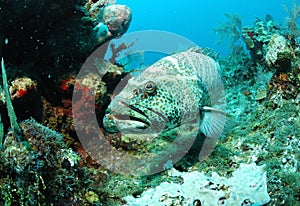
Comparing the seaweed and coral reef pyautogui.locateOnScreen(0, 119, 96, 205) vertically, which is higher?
the seaweed

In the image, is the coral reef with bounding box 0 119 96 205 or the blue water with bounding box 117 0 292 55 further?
the blue water with bounding box 117 0 292 55

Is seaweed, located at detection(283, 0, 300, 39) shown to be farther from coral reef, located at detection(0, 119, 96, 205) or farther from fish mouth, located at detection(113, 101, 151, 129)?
coral reef, located at detection(0, 119, 96, 205)

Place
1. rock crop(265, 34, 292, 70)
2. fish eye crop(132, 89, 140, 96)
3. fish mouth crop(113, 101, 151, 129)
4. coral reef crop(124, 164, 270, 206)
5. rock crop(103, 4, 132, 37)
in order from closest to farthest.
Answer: coral reef crop(124, 164, 270, 206), fish mouth crop(113, 101, 151, 129), fish eye crop(132, 89, 140, 96), rock crop(265, 34, 292, 70), rock crop(103, 4, 132, 37)

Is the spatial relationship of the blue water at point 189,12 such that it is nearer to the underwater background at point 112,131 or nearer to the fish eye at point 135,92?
the underwater background at point 112,131

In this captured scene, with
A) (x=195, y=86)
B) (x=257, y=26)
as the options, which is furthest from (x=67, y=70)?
(x=257, y=26)

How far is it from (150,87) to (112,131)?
0.71 m

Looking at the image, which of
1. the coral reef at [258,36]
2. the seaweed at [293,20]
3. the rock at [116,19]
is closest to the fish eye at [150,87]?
the rock at [116,19]

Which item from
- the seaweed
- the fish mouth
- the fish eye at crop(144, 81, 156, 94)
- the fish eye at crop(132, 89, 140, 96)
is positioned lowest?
the fish mouth

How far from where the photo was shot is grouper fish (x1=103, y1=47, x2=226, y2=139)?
3.00 m

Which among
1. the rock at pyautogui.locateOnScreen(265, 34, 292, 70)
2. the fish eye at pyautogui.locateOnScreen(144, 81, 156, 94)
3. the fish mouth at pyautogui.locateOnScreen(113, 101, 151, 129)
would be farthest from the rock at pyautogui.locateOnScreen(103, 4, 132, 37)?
the fish mouth at pyautogui.locateOnScreen(113, 101, 151, 129)

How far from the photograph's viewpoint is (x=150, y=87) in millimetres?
3199

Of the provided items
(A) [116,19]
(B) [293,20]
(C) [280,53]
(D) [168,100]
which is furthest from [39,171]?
(B) [293,20]

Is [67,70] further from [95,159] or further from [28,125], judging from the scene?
[28,125]

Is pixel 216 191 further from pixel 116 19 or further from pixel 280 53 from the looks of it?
pixel 116 19
